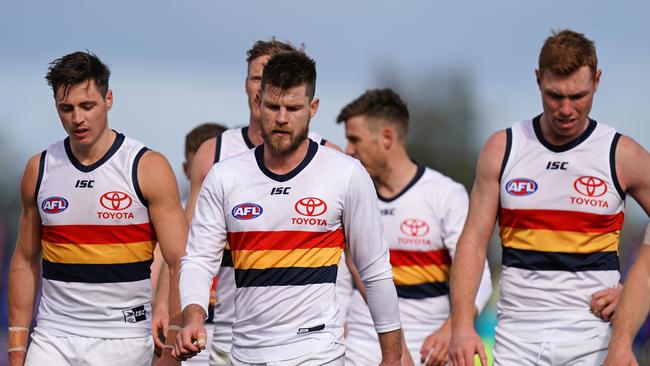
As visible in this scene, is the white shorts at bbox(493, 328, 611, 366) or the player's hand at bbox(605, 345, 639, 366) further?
the white shorts at bbox(493, 328, 611, 366)

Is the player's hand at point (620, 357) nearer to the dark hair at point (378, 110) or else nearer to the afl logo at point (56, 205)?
the afl logo at point (56, 205)

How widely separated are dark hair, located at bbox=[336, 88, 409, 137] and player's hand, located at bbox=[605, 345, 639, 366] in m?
3.99

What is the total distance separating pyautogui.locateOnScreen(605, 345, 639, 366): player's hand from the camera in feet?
25.7

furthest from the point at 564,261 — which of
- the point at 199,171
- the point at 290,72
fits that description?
the point at 199,171

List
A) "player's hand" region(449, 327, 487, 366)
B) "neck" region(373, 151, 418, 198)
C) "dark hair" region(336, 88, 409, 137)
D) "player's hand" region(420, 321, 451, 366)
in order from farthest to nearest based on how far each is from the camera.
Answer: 1. "dark hair" region(336, 88, 409, 137)
2. "neck" region(373, 151, 418, 198)
3. "player's hand" region(420, 321, 451, 366)
4. "player's hand" region(449, 327, 487, 366)

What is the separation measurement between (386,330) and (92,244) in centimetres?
201

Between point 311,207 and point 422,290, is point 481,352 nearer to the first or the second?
point 311,207

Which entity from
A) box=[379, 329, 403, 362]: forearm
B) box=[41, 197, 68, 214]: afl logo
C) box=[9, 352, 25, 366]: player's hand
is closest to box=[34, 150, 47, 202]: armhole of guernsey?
box=[41, 197, 68, 214]: afl logo

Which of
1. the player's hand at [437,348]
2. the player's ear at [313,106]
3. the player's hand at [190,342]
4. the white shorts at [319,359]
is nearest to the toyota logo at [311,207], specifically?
the player's ear at [313,106]

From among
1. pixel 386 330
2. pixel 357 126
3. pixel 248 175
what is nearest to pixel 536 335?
pixel 386 330

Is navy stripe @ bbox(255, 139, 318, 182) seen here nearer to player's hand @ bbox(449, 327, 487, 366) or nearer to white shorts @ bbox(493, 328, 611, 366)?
player's hand @ bbox(449, 327, 487, 366)

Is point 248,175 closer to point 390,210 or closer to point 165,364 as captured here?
point 165,364

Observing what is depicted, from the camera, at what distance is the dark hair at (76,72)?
27.5 ft

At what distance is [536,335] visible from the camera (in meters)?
8.29
